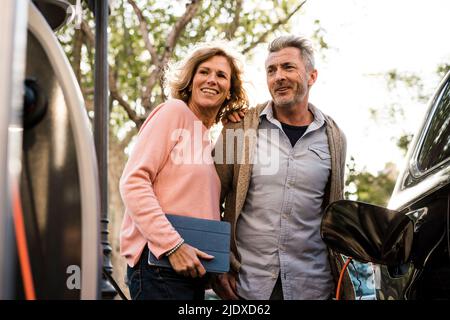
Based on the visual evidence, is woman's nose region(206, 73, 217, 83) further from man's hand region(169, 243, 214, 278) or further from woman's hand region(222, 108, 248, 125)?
man's hand region(169, 243, 214, 278)

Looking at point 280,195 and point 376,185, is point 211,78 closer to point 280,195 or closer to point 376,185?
point 280,195

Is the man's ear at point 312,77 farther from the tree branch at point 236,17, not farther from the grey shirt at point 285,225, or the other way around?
the tree branch at point 236,17

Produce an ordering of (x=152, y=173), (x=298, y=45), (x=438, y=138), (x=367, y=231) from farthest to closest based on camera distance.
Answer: (x=298, y=45) → (x=152, y=173) → (x=438, y=138) → (x=367, y=231)

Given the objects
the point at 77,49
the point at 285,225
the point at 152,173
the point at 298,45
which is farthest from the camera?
the point at 77,49

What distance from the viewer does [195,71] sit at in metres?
3.41

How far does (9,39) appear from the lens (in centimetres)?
177

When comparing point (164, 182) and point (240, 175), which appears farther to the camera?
point (240, 175)

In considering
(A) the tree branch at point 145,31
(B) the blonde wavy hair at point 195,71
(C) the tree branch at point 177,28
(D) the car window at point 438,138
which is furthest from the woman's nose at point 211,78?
(C) the tree branch at point 177,28

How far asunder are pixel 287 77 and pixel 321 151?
338 millimetres

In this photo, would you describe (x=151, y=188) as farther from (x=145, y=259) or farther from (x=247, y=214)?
(x=247, y=214)

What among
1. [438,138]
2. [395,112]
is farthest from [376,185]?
[438,138]

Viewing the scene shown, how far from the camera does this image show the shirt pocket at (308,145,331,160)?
3.42 meters

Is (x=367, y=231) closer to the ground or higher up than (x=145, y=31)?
closer to the ground
